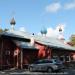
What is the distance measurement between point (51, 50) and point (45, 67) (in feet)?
34.7

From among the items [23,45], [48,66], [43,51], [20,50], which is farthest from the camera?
[43,51]

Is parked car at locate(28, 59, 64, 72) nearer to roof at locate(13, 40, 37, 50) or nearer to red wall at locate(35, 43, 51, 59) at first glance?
roof at locate(13, 40, 37, 50)

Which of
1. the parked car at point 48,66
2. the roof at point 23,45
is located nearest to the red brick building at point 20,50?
the roof at point 23,45

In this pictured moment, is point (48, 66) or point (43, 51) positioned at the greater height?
point (43, 51)

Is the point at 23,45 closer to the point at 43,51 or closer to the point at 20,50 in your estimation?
the point at 20,50

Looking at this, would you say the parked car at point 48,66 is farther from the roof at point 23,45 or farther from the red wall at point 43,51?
the red wall at point 43,51

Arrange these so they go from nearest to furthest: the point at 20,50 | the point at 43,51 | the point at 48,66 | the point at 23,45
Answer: the point at 48,66
the point at 20,50
the point at 23,45
the point at 43,51

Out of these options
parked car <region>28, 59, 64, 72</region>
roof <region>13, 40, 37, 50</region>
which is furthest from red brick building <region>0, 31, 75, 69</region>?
parked car <region>28, 59, 64, 72</region>

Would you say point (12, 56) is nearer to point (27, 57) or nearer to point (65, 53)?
point (27, 57)

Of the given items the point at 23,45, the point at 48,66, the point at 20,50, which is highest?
the point at 23,45

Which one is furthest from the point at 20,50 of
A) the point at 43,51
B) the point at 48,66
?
the point at 48,66

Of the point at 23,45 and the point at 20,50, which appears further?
the point at 23,45

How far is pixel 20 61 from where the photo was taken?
131 feet

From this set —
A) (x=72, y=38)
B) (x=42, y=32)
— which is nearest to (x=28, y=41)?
(x=42, y=32)
